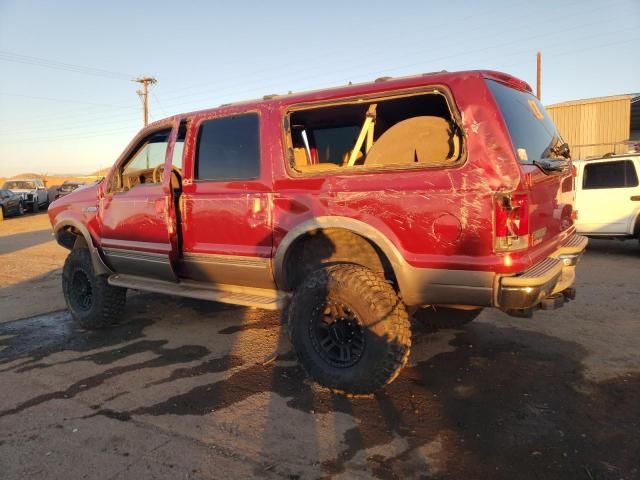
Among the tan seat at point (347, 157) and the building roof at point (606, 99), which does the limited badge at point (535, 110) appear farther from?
the building roof at point (606, 99)

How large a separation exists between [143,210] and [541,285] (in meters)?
3.60

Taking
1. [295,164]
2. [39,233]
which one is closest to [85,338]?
[295,164]

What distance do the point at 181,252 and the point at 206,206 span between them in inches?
23.1

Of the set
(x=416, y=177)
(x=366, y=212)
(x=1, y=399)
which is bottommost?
(x=1, y=399)

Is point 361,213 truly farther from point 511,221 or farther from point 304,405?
point 304,405

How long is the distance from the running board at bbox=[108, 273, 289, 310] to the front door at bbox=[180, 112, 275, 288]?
7cm

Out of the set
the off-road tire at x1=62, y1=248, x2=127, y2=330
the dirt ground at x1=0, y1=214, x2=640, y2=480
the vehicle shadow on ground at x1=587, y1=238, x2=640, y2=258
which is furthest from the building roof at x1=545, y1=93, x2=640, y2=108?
the off-road tire at x1=62, y1=248, x2=127, y2=330

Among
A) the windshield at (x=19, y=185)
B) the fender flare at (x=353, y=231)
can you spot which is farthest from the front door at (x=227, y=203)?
the windshield at (x=19, y=185)

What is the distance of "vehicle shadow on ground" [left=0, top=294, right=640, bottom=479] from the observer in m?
2.70

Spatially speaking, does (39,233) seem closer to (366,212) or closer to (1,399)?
(1,399)

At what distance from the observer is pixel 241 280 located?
427 centimetres

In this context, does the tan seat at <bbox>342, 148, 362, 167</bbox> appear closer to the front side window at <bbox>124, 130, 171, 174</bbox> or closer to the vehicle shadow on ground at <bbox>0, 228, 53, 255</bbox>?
the front side window at <bbox>124, 130, 171, 174</bbox>

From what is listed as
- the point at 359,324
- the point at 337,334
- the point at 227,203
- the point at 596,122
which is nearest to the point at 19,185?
the point at 227,203

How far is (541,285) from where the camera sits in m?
3.02
